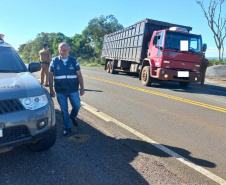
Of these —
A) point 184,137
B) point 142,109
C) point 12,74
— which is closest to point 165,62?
point 142,109

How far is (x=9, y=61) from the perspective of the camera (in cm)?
393

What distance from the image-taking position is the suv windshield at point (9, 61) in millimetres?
3775

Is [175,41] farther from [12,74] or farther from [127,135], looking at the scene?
[12,74]

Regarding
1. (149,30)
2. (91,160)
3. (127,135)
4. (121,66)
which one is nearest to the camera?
(91,160)

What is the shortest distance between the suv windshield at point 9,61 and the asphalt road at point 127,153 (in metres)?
1.31

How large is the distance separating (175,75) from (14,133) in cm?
822

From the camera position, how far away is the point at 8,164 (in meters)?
2.96

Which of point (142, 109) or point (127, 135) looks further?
point (142, 109)

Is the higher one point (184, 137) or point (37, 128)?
point (37, 128)

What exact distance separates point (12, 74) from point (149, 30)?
10.1m

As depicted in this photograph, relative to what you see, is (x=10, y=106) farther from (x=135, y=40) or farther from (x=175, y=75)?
(x=135, y=40)

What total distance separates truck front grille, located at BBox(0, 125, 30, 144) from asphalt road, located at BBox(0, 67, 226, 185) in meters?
0.42

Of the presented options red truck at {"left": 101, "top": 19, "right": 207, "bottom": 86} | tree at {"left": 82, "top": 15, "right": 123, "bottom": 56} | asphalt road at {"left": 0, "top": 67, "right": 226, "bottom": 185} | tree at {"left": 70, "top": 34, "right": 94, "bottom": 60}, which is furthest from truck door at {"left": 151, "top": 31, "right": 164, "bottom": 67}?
tree at {"left": 70, "top": 34, "right": 94, "bottom": 60}

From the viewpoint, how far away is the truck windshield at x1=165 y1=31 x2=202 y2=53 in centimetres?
1000
